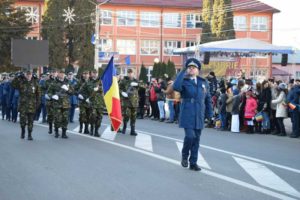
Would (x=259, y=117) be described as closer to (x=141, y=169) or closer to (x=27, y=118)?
(x=27, y=118)

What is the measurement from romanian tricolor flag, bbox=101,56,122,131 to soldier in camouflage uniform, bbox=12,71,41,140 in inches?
74.2

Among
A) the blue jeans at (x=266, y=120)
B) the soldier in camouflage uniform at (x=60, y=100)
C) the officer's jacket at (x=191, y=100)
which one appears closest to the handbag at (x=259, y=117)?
the blue jeans at (x=266, y=120)

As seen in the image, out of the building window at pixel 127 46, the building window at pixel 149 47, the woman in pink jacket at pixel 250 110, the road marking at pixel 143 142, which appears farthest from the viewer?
the building window at pixel 149 47

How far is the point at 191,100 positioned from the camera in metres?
9.82

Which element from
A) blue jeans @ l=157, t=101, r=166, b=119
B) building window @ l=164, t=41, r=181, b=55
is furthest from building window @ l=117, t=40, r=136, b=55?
blue jeans @ l=157, t=101, r=166, b=119

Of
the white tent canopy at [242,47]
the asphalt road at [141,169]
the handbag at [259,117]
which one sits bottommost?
the asphalt road at [141,169]

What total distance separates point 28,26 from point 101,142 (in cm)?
4042

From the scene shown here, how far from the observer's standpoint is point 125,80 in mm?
16375

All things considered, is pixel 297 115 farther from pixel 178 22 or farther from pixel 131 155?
pixel 178 22

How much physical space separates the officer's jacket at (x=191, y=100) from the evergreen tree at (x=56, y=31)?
46.6 metres

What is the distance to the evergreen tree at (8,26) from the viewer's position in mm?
51281

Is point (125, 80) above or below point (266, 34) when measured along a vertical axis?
below

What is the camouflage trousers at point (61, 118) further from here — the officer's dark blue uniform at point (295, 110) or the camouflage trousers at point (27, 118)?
the officer's dark blue uniform at point (295, 110)

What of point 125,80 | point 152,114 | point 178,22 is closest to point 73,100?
point 152,114
